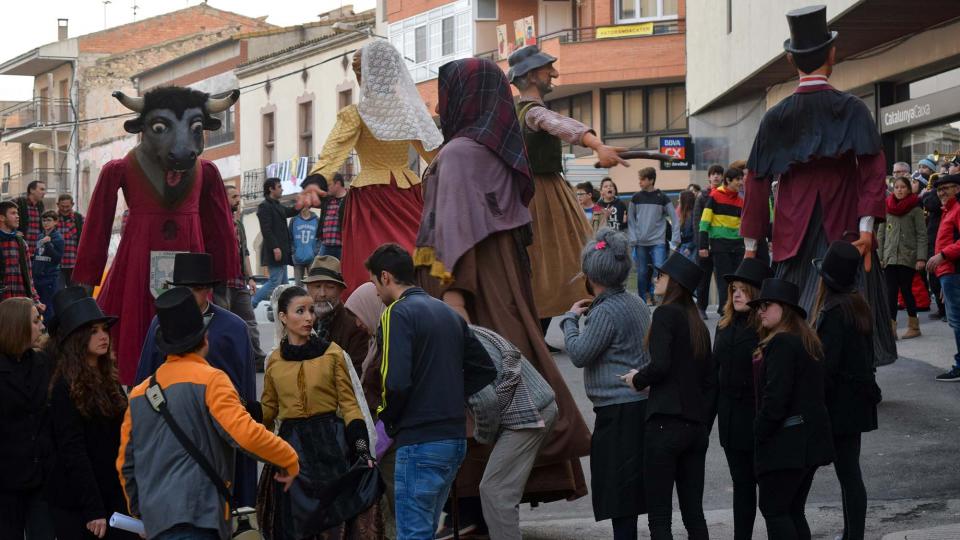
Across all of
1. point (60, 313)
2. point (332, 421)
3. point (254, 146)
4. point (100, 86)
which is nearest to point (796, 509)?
point (332, 421)

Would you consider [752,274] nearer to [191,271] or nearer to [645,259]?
[191,271]

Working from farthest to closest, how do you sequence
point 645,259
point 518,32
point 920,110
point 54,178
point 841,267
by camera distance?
point 54,178, point 518,32, point 920,110, point 645,259, point 841,267

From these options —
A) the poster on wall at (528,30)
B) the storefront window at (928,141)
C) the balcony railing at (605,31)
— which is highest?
the poster on wall at (528,30)

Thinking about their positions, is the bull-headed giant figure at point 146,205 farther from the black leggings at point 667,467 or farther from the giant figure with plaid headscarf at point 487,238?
the black leggings at point 667,467

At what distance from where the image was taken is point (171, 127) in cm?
858

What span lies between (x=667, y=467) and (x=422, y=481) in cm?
122

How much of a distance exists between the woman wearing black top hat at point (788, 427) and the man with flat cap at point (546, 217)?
82.7 inches

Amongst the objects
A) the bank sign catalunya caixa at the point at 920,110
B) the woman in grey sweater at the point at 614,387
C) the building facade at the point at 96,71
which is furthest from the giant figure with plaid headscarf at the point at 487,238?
the building facade at the point at 96,71

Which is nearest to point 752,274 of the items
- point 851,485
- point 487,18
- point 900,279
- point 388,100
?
point 851,485

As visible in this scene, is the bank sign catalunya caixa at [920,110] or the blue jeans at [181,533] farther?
Result: the bank sign catalunya caixa at [920,110]

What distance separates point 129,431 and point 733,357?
10.2ft

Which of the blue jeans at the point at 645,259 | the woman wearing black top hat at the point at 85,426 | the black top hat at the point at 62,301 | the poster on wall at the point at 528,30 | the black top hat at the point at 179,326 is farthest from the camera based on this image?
the poster on wall at the point at 528,30

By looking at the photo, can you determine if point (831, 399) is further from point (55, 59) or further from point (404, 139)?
point (55, 59)

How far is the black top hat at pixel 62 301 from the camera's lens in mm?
7130
